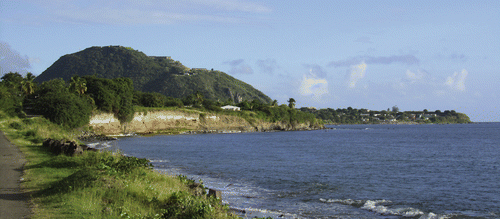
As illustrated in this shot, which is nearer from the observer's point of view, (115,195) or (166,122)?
(115,195)

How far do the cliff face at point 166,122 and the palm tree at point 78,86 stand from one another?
246 inches

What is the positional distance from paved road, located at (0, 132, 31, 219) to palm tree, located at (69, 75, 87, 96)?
6378cm

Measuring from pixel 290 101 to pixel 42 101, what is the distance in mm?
139407

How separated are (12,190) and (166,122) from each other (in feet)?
334

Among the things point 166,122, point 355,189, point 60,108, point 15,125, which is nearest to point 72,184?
point 355,189

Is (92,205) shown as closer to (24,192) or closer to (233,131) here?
(24,192)

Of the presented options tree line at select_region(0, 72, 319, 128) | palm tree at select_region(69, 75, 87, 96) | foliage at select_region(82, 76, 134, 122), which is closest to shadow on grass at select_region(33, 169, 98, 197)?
tree line at select_region(0, 72, 319, 128)

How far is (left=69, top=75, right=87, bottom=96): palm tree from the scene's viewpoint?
78.4 meters

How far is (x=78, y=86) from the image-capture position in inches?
3125

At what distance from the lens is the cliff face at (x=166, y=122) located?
86.6 meters

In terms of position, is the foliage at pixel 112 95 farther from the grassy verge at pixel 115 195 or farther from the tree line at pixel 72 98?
the grassy verge at pixel 115 195

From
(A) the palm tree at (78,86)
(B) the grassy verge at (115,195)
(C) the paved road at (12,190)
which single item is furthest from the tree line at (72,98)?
(B) the grassy verge at (115,195)

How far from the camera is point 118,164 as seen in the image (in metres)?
14.3

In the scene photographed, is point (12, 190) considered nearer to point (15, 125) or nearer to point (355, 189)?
point (355, 189)
